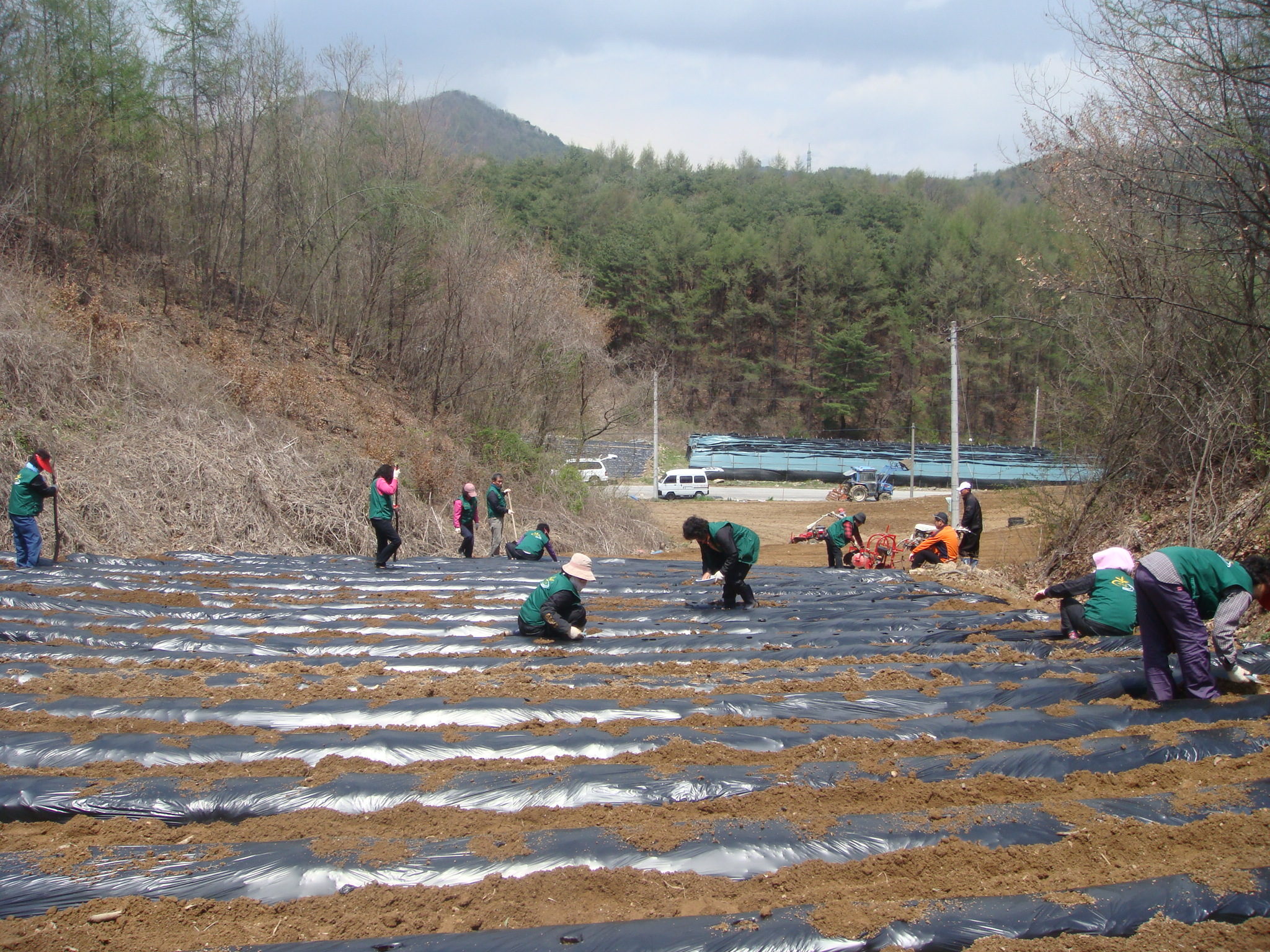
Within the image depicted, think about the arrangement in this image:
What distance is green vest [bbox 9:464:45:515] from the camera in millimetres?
8531

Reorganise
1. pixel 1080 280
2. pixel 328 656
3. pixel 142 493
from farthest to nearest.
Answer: pixel 142 493
pixel 1080 280
pixel 328 656

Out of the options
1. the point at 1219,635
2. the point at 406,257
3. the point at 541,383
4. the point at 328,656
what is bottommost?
the point at 328,656

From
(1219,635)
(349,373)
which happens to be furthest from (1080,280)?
(349,373)

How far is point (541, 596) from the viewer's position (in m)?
6.43

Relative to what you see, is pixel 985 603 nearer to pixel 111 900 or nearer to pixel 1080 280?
pixel 1080 280

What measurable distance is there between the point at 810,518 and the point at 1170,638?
24.6 metres

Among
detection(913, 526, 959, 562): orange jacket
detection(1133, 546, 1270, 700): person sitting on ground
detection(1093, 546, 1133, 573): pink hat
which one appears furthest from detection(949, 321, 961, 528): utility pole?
detection(1133, 546, 1270, 700): person sitting on ground

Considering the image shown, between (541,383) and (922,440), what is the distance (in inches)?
1549

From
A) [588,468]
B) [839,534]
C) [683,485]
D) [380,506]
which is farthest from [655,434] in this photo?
[380,506]

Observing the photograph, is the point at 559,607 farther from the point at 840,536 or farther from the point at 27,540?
the point at 840,536

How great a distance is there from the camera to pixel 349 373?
2089cm

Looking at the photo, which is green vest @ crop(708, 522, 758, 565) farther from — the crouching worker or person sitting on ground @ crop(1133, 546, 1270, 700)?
person sitting on ground @ crop(1133, 546, 1270, 700)

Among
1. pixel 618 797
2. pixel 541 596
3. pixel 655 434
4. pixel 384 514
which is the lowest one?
pixel 618 797

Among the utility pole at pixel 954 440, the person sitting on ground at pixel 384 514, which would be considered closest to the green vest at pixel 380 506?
the person sitting on ground at pixel 384 514
